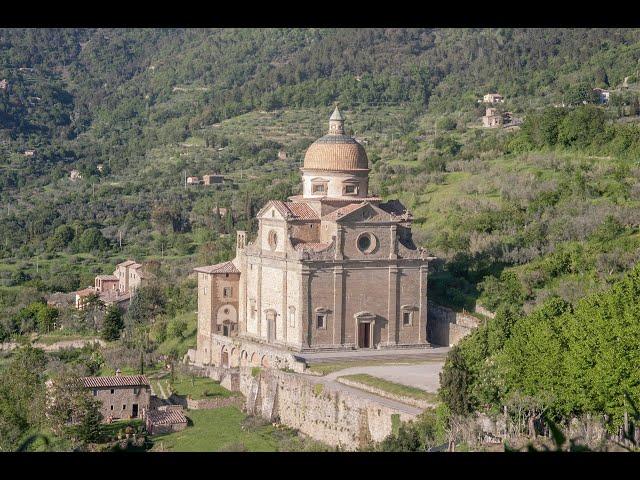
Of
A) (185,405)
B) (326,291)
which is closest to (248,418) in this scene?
(185,405)

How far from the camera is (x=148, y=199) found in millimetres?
92625

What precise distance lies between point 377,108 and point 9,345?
6208cm

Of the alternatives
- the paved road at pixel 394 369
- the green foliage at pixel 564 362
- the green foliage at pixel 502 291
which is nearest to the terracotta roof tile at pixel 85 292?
the green foliage at pixel 502 291

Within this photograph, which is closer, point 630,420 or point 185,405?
point 630,420

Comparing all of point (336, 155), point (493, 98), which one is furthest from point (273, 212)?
point (493, 98)

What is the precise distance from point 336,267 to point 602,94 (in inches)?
1896

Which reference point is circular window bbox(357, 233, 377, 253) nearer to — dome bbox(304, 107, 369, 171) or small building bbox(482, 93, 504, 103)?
dome bbox(304, 107, 369, 171)

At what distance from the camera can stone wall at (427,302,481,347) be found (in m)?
42.0

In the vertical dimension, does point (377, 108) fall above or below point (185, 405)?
above

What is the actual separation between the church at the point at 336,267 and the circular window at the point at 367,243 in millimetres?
31

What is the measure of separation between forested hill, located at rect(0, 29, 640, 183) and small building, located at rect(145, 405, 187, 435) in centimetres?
5933
